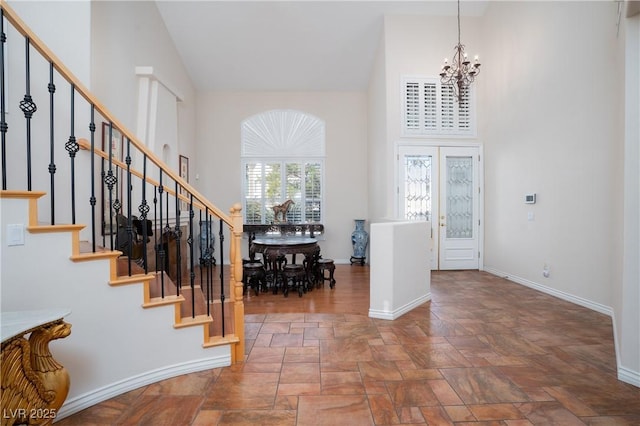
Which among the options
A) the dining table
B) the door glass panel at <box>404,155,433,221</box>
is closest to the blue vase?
the door glass panel at <box>404,155,433,221</box>

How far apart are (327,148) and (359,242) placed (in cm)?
231

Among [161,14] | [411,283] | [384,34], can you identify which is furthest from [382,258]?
[161,14]

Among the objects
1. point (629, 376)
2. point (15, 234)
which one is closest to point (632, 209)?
point (629, 376)

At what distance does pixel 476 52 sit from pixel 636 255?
17.5ft

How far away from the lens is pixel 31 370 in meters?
1.53

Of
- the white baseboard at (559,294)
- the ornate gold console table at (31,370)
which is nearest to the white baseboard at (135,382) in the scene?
the ornate gold console table at (31,370)

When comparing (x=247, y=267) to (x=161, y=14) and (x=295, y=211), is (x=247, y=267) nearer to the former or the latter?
(x=295, y=211)

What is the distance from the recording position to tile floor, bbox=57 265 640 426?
202 cm

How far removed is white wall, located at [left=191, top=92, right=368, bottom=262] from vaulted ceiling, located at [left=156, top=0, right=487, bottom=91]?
287mm

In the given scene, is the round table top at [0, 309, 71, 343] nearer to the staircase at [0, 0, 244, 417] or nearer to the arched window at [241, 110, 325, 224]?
the staircase at [0, 0, 244, 417]

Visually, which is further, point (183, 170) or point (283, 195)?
point (283, 195)

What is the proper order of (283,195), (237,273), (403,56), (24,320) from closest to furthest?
(24,320) → (237,273) → (403,56) → (283,195)

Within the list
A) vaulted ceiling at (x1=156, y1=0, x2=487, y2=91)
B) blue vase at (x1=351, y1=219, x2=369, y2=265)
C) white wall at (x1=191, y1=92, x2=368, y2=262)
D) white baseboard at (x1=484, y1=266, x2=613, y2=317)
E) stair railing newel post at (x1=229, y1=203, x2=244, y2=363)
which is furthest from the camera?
white wall at (x1=191, y1=92, x2=368, y2=262)

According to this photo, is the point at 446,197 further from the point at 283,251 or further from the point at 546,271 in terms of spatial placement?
the point at 283,251
